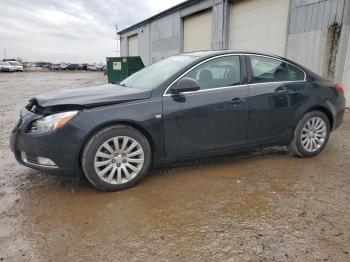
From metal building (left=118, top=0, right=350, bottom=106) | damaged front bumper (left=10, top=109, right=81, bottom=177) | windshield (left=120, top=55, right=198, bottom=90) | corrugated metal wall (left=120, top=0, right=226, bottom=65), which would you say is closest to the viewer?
damaged front bumper (left=10, top=109, right=81, bottom=177)

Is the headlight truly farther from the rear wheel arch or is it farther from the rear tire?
the rear wheel arch

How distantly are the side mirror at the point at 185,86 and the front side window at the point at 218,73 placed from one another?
17 cm

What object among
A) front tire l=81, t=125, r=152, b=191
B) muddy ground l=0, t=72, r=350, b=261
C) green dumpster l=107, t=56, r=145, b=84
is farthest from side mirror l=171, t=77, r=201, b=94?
green dumpster l=107, t=56, r=145, b=84

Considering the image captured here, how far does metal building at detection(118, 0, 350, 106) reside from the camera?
8.51 m

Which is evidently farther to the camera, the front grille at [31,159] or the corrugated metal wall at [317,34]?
the corrugated metal wall at [317,34]

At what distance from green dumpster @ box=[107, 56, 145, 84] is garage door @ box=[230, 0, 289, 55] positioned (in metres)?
4.58

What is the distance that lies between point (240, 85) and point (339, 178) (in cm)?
167

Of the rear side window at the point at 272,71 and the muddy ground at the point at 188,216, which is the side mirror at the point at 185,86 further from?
the muddy ground at the point at 188,216

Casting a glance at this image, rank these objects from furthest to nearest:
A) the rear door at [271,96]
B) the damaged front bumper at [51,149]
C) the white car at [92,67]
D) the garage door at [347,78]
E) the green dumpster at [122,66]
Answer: the white car at [92,67] < the green dumpster at [122,66] < the garage door at [347,78] < the rear door at [271,96] < the damaged front bumper at [51,149]

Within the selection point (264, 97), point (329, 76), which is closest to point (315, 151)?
point (264, 97)

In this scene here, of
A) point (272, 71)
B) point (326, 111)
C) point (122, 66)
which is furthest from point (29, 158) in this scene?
point (122, 66)

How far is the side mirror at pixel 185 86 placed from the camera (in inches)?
133

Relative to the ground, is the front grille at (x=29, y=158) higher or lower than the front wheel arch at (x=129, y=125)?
lower

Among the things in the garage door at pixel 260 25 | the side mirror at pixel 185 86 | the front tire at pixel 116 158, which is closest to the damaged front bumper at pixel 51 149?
the front tire at pixel 116 158
